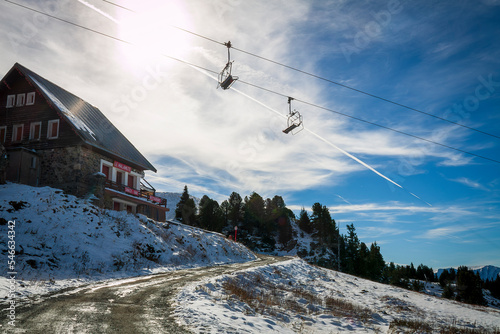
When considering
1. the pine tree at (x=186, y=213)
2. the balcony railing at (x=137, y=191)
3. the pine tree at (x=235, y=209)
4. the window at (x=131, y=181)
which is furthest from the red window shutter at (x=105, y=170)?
the pine tree at (x=235, y=209)

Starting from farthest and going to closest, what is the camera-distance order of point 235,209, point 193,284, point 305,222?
point 305,222 → point 235,209 → point 193,284

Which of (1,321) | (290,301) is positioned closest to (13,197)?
(1,321)

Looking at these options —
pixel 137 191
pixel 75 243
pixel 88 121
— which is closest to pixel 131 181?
pixel 137 191

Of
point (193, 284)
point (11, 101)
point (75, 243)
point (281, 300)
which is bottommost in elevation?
point (281, 300)

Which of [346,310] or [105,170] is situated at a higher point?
[105,170]

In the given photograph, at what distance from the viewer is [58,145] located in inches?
1130

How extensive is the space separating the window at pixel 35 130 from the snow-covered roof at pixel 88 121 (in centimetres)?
272

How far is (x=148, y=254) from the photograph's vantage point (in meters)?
21.2

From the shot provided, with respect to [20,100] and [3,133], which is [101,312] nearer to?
[20,100]

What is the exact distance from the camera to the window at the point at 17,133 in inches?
1201

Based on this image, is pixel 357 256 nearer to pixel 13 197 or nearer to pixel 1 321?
pixel 13 197

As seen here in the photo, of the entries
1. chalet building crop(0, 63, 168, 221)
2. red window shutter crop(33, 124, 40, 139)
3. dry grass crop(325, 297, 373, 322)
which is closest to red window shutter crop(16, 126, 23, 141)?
chalet building crop(0, 63, 168, 221)

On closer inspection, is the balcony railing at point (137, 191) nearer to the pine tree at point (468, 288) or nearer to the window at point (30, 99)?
the window at point (30, 99)

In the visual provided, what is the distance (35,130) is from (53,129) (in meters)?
2.12
